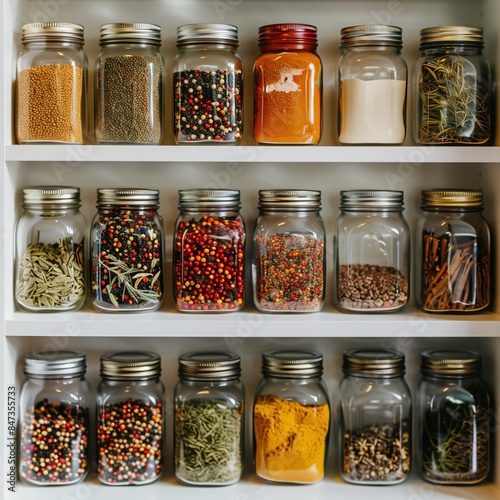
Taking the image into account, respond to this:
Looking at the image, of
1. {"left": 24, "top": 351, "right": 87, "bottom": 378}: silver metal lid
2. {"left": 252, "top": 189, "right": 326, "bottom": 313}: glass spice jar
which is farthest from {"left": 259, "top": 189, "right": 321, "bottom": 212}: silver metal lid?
{"left": 24, "top": 351, "right": 87, "bottom": 378}: silver metal lid

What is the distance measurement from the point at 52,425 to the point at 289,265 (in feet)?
1.80

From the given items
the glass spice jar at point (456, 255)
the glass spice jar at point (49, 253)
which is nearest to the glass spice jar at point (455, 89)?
the glass spice jar at point (456, 255)

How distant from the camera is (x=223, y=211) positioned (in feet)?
5.32

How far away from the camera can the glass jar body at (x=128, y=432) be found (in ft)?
5.19

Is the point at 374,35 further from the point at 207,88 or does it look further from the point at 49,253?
the point at 49,253

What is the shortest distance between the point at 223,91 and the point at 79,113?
0.28m

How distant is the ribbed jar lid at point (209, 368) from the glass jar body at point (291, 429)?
0.24ft

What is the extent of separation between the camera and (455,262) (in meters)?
1.59

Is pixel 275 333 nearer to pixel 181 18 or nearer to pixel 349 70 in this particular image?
pixel 349 70

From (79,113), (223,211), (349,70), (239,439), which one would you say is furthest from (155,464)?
(349,70)

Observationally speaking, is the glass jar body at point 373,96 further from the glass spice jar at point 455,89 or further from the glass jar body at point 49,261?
the glass jar body at point 49,261

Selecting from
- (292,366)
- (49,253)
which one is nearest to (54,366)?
(49,253)

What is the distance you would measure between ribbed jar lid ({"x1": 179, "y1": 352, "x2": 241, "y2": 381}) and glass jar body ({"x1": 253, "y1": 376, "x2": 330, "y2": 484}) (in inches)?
2.8

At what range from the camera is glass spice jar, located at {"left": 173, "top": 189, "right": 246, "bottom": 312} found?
5.21 feet
